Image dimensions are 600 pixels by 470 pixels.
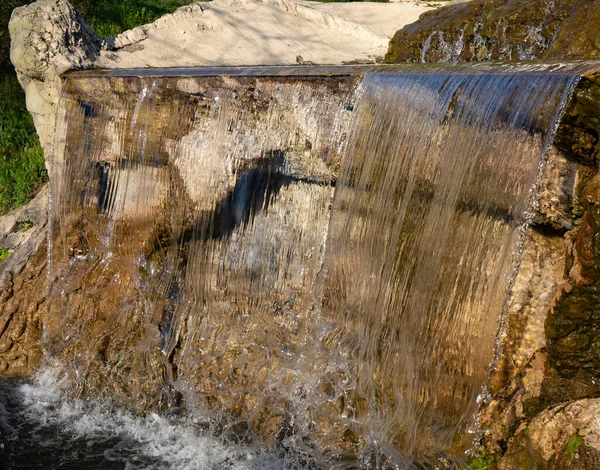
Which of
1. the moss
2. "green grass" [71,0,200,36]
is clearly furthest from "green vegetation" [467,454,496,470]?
"green grass" [71,0,200,36]

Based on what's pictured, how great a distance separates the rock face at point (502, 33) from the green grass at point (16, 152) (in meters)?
3.29

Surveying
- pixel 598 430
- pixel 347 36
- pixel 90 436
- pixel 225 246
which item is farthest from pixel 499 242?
pixel 347 36

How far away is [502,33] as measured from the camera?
542cm

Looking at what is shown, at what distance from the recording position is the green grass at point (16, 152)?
6.48 metres

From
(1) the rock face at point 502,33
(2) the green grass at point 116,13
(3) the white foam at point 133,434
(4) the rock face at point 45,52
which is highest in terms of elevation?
(1) the rock face at point 502,33

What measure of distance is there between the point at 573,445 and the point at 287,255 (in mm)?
1833

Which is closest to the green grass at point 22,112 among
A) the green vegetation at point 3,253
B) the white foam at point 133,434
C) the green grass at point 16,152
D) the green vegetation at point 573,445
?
the green grass at point 16,152

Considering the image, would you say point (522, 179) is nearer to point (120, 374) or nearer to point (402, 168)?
point (402, 168)

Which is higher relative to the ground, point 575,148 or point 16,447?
point 575,148

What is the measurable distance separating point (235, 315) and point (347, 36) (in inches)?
150

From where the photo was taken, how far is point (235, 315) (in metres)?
4.34

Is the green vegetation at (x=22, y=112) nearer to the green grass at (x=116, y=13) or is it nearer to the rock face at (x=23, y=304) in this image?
the green grass at (x=116, y=13)

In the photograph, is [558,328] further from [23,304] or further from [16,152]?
[16,152]

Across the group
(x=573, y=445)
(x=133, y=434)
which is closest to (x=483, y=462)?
(x=573, y=445)
